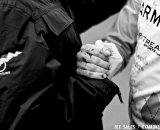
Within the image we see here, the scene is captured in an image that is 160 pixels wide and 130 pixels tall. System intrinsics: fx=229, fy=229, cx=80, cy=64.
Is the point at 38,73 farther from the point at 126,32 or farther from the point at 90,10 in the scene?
the point at 90,10

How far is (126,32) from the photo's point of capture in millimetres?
1057

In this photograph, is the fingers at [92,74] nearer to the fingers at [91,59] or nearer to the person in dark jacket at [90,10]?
the fingers at [91,59]

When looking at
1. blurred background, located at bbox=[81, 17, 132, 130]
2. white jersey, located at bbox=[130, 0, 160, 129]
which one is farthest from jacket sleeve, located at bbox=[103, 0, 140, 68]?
A: blurred background, located at bbox=[81, 17, 132, 130]

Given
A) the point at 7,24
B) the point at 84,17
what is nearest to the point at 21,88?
the point at 7,24

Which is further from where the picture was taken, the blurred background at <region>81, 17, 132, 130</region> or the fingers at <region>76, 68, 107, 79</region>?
the blurred background at <region>81, 17, 132, 130</region>

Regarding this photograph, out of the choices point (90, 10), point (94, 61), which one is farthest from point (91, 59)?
point (90, 10)

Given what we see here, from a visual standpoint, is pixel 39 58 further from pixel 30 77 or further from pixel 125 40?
pixel 125 40

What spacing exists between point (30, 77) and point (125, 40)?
0.53m

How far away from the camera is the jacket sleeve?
1.03 meters

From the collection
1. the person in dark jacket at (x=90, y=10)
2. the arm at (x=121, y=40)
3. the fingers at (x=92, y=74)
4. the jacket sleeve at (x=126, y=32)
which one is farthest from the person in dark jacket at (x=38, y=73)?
the person in dark jacket at (x=90, y=10)

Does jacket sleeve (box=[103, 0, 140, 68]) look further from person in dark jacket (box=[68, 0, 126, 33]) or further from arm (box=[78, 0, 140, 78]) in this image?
person in dark jacket (box=[68, 0, 126, 33])

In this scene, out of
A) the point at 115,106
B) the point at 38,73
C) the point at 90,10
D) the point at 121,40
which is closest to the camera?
the point at 38,73

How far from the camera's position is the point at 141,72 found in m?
0.92

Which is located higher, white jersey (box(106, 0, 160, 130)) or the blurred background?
white jersey (box(106, 0, 160, 130))
